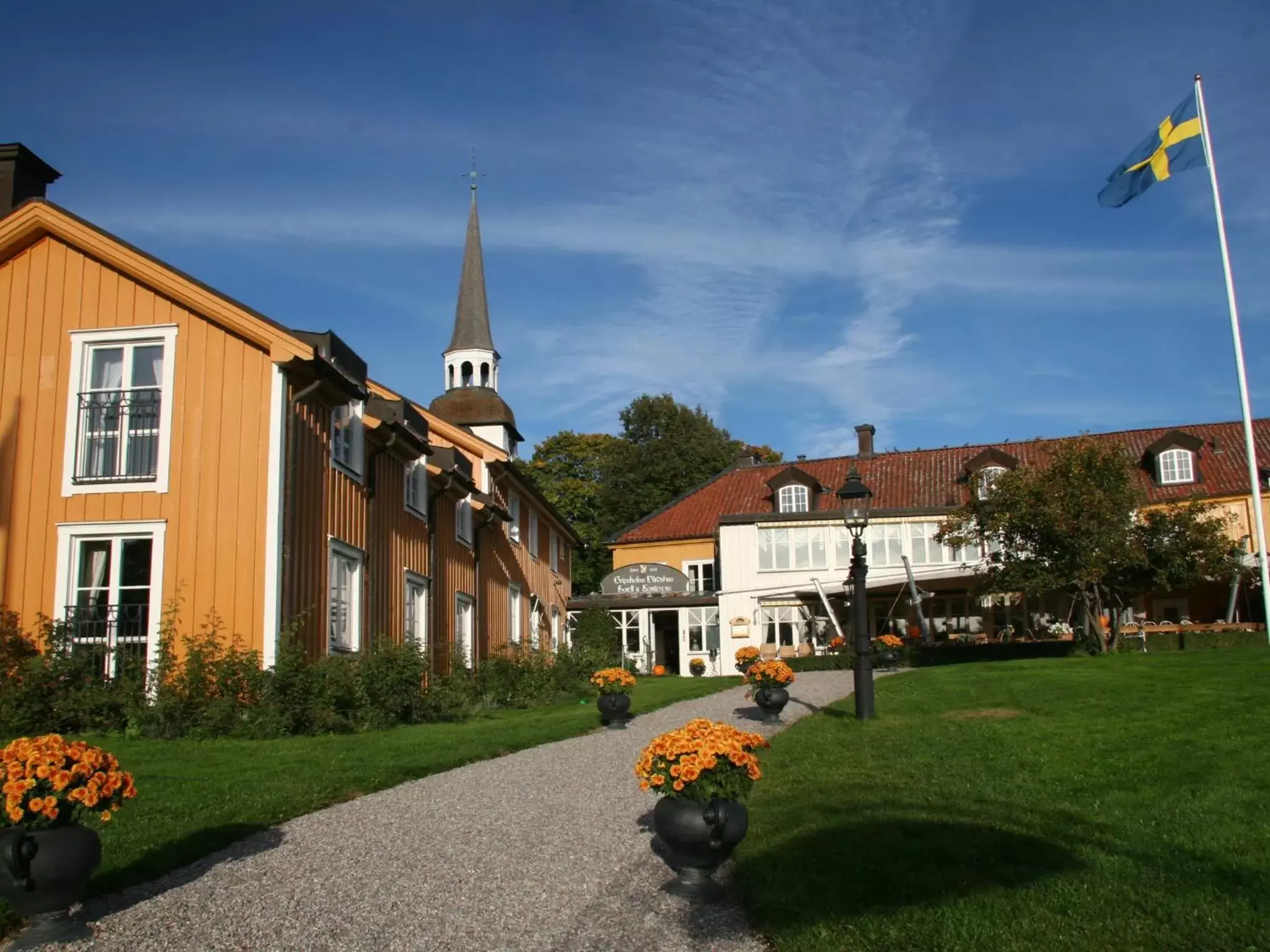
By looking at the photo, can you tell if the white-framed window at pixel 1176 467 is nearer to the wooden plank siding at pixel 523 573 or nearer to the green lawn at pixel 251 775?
the wooden plank siding at pixel 523 573

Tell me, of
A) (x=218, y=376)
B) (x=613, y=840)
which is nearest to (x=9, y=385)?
(x=218, y=376)

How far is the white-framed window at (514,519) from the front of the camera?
1148 inches

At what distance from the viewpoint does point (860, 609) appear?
1501 cm

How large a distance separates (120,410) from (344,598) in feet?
13.3

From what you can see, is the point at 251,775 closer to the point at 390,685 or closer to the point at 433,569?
the point at 390,685

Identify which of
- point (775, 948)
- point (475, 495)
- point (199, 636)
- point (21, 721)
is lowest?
point (775, 948)

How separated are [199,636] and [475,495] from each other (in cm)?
1064

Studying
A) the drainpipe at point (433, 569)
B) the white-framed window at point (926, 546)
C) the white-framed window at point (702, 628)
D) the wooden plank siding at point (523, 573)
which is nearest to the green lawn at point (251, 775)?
the drainpipe at point (433, 569)

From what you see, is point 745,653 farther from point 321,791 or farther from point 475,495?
point 321,791

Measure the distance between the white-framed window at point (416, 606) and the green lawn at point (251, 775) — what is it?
403 cm

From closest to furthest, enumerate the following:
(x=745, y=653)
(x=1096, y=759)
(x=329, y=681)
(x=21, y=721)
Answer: (x=1096, y=759) → (x=21, y=721) → (x=329, y=681) → (x=745, y=653)

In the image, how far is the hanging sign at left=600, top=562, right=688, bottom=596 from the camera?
4084 cm

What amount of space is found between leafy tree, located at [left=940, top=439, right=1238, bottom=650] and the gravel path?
19.7 meters

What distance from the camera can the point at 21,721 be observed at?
42.3ft
